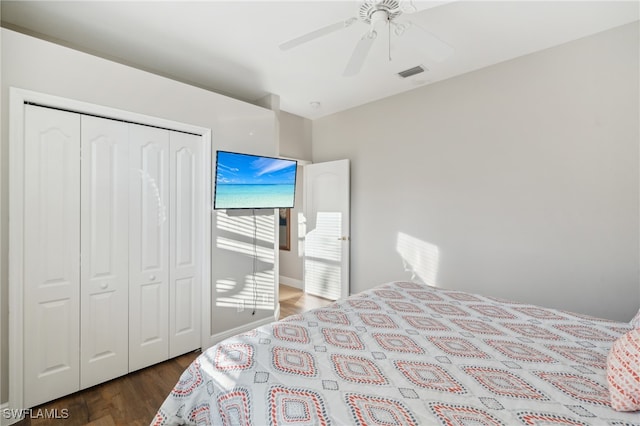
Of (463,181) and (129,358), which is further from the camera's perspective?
(463,181)

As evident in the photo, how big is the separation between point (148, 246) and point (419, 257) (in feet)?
9.16

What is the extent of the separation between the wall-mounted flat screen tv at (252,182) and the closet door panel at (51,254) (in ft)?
3.44

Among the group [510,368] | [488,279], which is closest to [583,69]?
[488,279]

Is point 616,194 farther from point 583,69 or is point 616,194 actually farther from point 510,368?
point 510,368

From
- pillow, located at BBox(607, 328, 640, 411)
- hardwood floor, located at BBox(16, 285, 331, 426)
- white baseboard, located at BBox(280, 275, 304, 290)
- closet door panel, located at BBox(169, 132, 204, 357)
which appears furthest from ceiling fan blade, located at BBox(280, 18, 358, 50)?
white baseboard, located at BBox(280, 275, 304, 290)

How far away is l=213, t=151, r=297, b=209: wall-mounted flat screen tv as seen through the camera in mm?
2760

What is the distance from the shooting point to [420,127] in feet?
11.4

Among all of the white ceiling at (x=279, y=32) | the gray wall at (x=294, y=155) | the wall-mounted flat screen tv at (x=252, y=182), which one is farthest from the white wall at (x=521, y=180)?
the wall-mounted flat screen tv at (x=252, y=182)

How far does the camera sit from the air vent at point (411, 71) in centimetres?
297

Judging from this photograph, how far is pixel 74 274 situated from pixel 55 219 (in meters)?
0.40

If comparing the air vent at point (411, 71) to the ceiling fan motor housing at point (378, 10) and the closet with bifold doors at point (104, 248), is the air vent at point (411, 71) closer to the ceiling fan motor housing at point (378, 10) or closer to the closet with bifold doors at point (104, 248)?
the ceiling fan motor housing at point (378, 10)

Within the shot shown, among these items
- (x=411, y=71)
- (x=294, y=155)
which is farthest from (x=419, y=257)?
(x=294, y=155)

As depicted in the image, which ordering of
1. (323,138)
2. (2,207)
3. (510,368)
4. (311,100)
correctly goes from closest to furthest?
(510,368), (2,207), (311,100), (323,138)

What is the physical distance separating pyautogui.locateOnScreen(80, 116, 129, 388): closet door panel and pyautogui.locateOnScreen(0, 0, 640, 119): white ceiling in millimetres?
761
